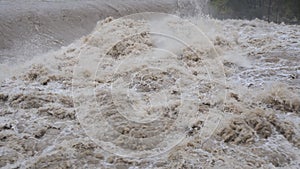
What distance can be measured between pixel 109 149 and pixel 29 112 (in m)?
1.55

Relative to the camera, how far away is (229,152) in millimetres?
4309

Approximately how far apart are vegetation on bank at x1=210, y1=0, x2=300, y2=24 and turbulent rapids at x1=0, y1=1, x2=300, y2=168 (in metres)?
3.27

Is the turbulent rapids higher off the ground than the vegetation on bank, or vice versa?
the vegetation on bank

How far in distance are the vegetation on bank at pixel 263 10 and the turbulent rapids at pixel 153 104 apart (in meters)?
3.27

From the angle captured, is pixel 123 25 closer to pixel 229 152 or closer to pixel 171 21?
pixel 171 21

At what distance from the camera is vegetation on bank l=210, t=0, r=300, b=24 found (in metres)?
11.5

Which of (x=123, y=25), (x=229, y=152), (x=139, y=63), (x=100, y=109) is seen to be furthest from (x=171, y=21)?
(x=229, y=152)

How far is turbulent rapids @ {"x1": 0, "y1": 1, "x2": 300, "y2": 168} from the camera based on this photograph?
429cm

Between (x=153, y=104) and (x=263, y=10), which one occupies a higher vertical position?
(x=263, y=10)

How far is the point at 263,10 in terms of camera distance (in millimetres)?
11867

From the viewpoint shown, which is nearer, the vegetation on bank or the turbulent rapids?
the turbulent rapids

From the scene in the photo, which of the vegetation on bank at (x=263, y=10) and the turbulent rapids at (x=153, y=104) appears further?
the vegetation on bank at (x=263, y=10)

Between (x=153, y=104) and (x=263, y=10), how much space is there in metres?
7.76

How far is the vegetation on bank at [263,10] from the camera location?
37.7ft
